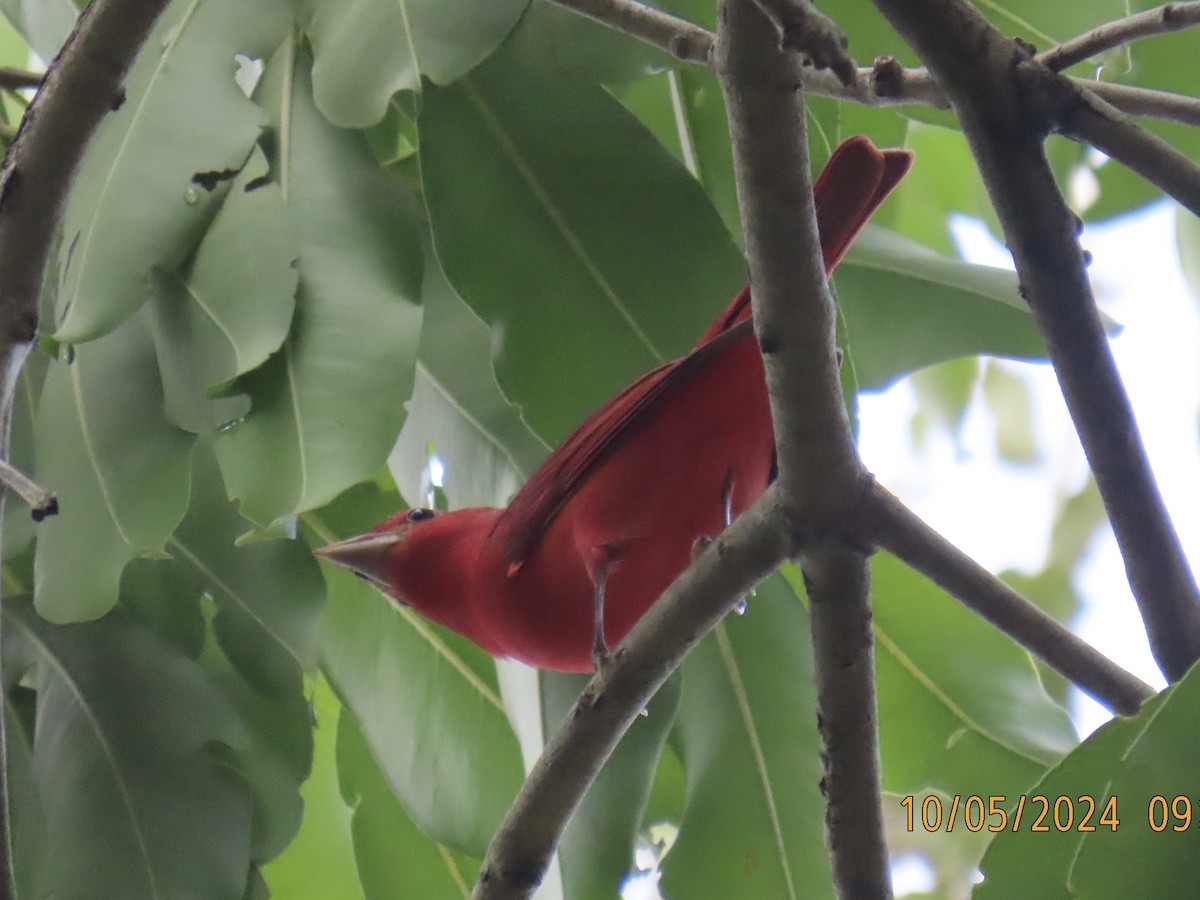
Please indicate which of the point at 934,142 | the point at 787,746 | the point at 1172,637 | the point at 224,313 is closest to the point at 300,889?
the point at 787,746

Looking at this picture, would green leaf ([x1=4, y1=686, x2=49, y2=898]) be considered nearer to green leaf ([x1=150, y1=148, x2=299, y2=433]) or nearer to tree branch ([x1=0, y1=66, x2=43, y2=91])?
green leaf ([x1=150, y1=148, x2=299, y2=433])

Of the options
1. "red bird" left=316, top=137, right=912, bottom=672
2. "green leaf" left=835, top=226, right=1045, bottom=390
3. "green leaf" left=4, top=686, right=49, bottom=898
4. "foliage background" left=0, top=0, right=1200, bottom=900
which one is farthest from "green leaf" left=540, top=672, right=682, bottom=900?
"green leaf" left=4, top=686, right=49, bottom=898

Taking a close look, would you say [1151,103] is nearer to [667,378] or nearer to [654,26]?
[654,26]

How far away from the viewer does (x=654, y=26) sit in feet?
5.07

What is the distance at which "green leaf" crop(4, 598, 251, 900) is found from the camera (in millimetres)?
1988

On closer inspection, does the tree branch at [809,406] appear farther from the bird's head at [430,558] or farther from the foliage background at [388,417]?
the bird's head at [430,558]

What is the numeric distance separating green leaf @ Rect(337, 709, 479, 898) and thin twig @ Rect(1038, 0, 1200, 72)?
1646mm

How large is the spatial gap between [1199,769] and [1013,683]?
102 centimetres

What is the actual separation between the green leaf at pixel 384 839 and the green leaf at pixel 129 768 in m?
0.34

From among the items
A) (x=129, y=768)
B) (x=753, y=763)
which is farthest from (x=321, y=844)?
(x=753, y=763)

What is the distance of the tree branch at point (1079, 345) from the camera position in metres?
1.22

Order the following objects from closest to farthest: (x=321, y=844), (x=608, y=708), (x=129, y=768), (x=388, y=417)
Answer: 1. (x=608, y=708)
2. (x=388, y=417)
3. (x=129, y=768)
4. (x=321, y=844)

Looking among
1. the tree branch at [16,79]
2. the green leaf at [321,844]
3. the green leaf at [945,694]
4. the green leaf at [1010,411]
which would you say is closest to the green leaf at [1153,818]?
the green leaf at [945,694]

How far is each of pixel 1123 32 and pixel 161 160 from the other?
3.97 ft
